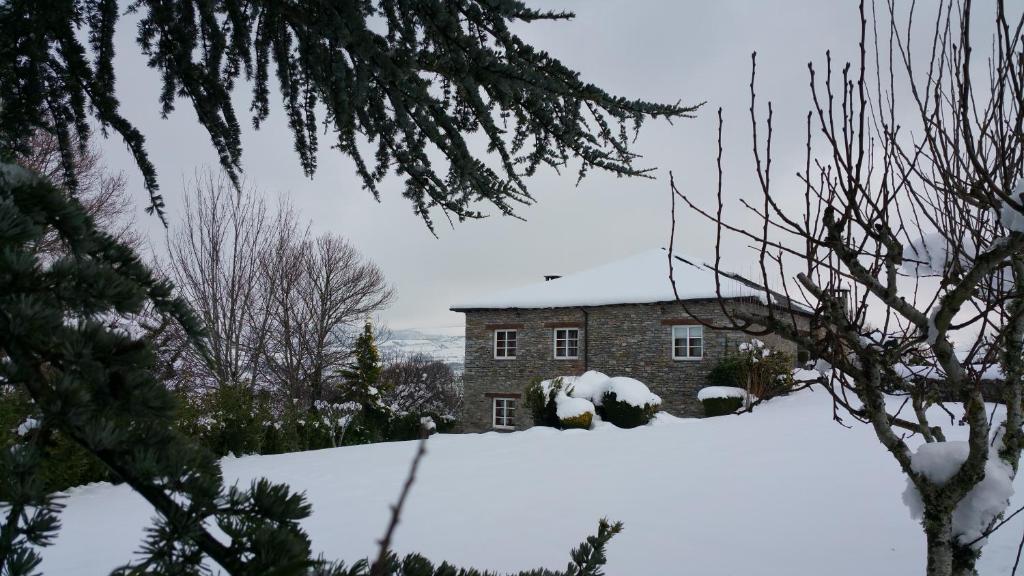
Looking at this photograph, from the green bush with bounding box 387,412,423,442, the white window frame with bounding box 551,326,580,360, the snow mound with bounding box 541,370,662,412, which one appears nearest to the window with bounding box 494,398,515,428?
the white window frame with bounding box 551,326,580,360

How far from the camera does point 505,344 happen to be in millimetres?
20391

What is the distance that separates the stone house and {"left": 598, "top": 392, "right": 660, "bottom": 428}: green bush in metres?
4.63

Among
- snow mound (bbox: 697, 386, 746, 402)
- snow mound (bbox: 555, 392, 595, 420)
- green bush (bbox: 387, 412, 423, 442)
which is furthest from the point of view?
green bush (bbox: 387, 412, 423, 442)

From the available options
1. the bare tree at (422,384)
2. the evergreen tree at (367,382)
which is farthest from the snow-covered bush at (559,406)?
the bare tree at (422,384)

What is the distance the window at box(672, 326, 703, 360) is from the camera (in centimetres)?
1728

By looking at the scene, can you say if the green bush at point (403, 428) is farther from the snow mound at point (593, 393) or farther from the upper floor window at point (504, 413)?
the snow mound at point (593, 393)

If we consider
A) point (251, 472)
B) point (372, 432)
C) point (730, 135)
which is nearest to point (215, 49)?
point (730, 135)

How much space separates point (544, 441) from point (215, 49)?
23.8 feet

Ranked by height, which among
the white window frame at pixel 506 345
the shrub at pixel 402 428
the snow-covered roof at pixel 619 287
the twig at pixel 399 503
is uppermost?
the snow-covered roof at pixel 619 287

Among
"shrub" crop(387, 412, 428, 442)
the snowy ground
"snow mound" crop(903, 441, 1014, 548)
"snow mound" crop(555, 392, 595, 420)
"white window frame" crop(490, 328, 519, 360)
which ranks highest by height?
"white window frame" crop(490, 328, 519, 360)

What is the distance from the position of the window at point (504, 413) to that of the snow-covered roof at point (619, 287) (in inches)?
131

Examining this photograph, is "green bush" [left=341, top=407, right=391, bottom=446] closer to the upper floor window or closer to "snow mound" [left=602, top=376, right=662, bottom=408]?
the upper floor window

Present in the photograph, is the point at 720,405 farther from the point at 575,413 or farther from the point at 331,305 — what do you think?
the point at 331,305

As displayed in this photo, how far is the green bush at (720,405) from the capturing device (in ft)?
47.2
